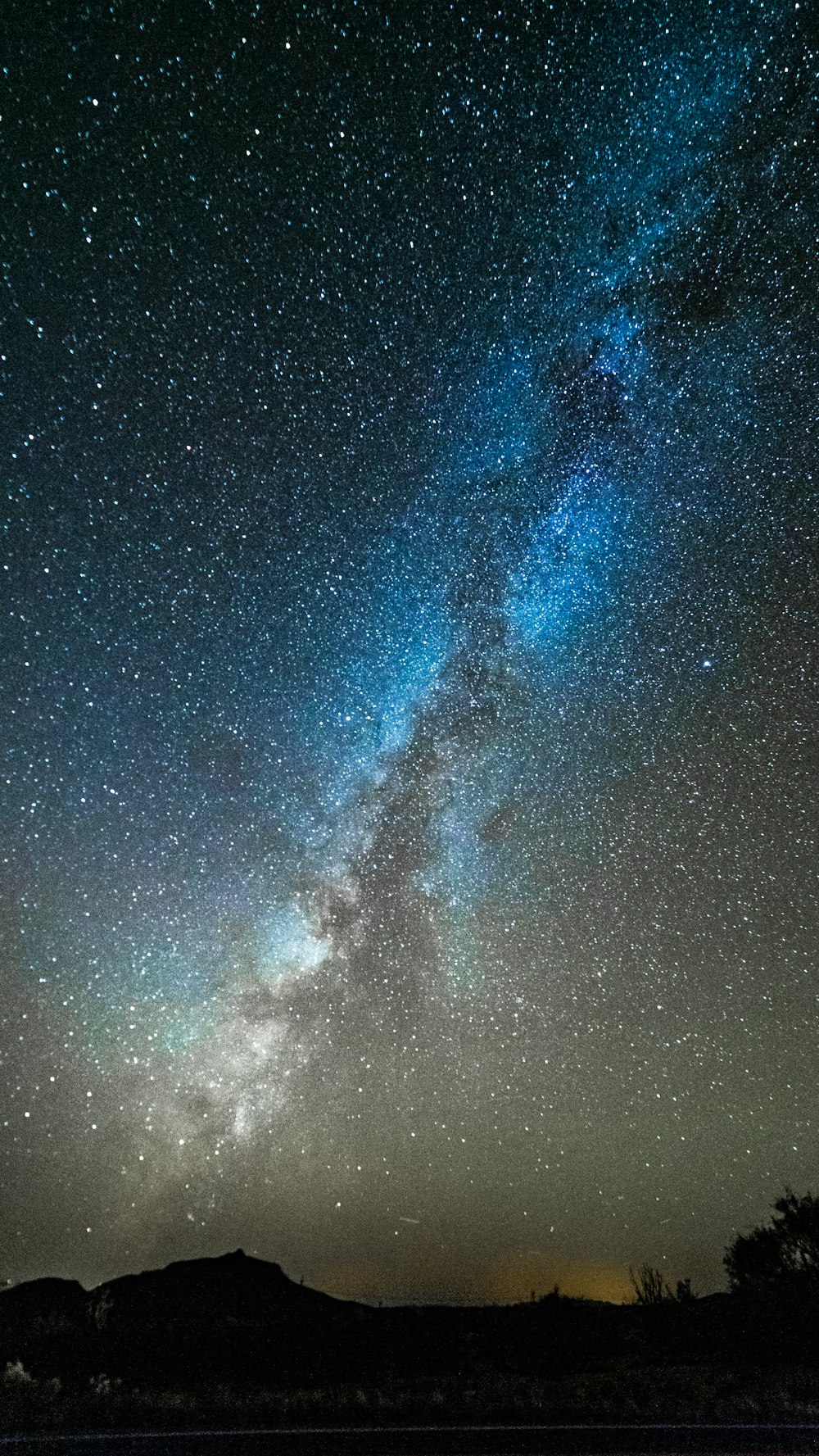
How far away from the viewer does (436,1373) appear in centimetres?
1612

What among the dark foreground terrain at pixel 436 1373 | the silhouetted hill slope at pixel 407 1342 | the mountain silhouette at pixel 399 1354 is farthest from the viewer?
the silhouetted hill slope at pixel 407 1342

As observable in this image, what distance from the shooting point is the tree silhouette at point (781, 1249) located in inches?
1054

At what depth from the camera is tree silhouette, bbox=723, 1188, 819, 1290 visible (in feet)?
87.8

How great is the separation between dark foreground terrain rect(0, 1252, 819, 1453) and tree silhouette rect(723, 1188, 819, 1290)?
3413 millimetres

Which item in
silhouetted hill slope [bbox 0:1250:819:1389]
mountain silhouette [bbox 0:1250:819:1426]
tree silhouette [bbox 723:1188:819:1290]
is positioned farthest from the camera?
tree silhouette [bbox 723:1188:819:1290]

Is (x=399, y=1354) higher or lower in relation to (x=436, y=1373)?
higher

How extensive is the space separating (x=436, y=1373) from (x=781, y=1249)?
18.7 meters

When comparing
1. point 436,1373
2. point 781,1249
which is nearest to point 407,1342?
point 436,1373

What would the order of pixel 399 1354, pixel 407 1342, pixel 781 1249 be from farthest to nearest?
pixel 781 1249 → pixel 407 1342 → pixel 399 1354

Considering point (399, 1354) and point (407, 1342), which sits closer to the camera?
point (399, 1354)

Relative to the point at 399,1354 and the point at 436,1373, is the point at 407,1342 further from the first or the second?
the point at 436,1373

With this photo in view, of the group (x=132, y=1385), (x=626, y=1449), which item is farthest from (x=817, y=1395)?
(x=132, y=1385)

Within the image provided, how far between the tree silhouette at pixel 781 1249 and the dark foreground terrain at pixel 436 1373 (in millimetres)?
3413

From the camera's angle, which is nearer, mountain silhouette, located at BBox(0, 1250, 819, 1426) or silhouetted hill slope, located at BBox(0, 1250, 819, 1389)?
mountain silhouette, located at BBox(0, 1250, 819, 1426)
